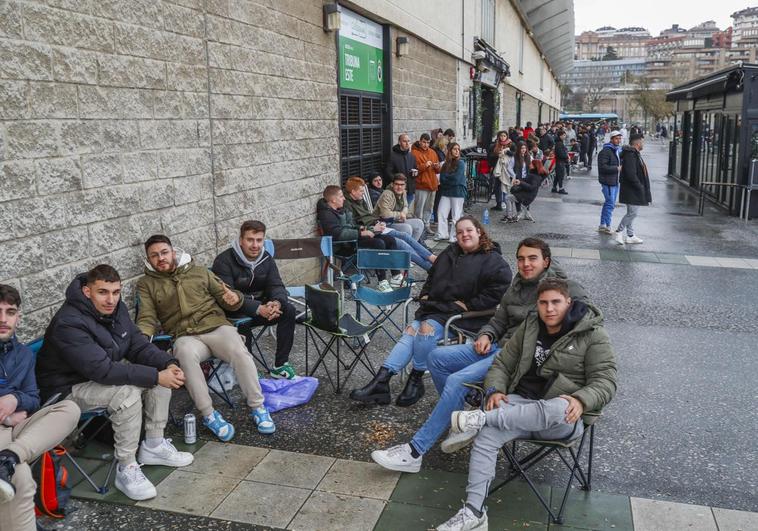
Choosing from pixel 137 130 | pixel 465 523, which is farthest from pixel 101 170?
pixel 465 523

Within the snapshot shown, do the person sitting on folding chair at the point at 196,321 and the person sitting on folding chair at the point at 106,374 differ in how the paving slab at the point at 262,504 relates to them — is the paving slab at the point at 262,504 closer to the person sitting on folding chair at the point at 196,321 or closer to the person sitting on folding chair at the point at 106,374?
the person sitting on folding chair at the point at 106,374

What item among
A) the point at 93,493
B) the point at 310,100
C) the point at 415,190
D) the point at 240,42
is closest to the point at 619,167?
the point at 415,190

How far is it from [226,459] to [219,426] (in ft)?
1.04

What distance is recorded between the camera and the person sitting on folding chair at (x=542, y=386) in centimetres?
390

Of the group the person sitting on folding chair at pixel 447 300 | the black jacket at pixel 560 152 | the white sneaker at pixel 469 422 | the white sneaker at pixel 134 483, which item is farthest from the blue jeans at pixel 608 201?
the white sneaker at pixel 134 483

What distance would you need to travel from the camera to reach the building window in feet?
78.0

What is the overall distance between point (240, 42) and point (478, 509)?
539cm

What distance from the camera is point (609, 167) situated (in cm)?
1312

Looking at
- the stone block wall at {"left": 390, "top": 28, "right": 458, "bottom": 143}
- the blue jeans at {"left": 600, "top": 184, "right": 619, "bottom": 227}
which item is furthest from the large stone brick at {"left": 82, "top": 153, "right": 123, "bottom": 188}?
the blue jeans at {"left": 600, "top": 184, "right": 619, "bottom": 227}

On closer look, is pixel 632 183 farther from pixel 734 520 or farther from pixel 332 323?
pixel 734 520

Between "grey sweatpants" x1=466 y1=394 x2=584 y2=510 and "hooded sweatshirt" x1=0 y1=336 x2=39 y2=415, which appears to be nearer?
"grey sweatpants" x1=466 y1=394 x2=584 y2=510

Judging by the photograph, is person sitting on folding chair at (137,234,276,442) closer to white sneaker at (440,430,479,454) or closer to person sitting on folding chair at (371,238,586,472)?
person sitting on folding chair at (371,238,586,472)

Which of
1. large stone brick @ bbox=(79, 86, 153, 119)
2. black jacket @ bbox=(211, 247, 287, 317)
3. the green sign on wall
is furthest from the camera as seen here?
the green sign on wall

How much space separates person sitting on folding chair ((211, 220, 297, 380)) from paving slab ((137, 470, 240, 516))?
1503 mm
